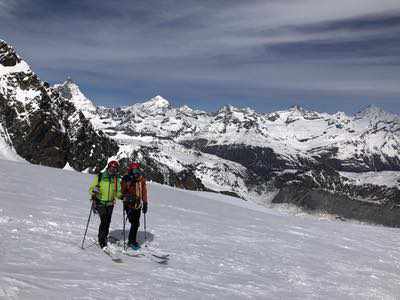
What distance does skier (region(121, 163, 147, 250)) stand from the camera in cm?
1801

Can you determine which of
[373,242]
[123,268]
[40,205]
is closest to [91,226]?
[40,205]

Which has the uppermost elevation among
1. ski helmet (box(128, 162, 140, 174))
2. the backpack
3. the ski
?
ski helmet (box(128, 162, 140, 174))

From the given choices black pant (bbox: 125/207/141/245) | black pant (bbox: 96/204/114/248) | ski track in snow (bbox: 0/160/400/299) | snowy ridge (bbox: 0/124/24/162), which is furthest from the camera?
snowy ridge (bbox: 0/124/24/162)

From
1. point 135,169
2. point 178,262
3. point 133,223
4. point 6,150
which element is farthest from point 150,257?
point 6,150

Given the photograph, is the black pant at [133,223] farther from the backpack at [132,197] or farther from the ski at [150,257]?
the ski at [150,257]

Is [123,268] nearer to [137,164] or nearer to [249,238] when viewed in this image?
[137,164]

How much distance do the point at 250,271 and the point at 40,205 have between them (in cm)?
1077

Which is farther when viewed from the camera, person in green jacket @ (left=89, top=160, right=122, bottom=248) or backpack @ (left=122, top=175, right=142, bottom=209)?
backpack @ (left=122, top=175, right=142, bottom=209)

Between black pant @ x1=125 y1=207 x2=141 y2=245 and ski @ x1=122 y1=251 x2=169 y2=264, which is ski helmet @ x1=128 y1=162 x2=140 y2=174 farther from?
ski @ x1=122 y1=251 x2=169 y2=264

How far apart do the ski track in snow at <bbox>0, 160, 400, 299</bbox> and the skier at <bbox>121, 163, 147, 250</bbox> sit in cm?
157

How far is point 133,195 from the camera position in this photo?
18047 mm

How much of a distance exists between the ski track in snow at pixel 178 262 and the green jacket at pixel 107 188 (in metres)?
1.72

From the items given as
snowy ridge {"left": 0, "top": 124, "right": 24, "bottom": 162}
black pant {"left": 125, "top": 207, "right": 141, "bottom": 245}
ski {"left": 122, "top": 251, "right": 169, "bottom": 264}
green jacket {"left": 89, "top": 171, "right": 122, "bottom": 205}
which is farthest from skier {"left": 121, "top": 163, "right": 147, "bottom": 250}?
snowy ridge {"left": 0, "top": 124, "right": 24, "bottom": 162}

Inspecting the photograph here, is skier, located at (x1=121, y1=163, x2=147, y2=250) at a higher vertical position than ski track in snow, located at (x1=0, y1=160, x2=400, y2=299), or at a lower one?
higher
